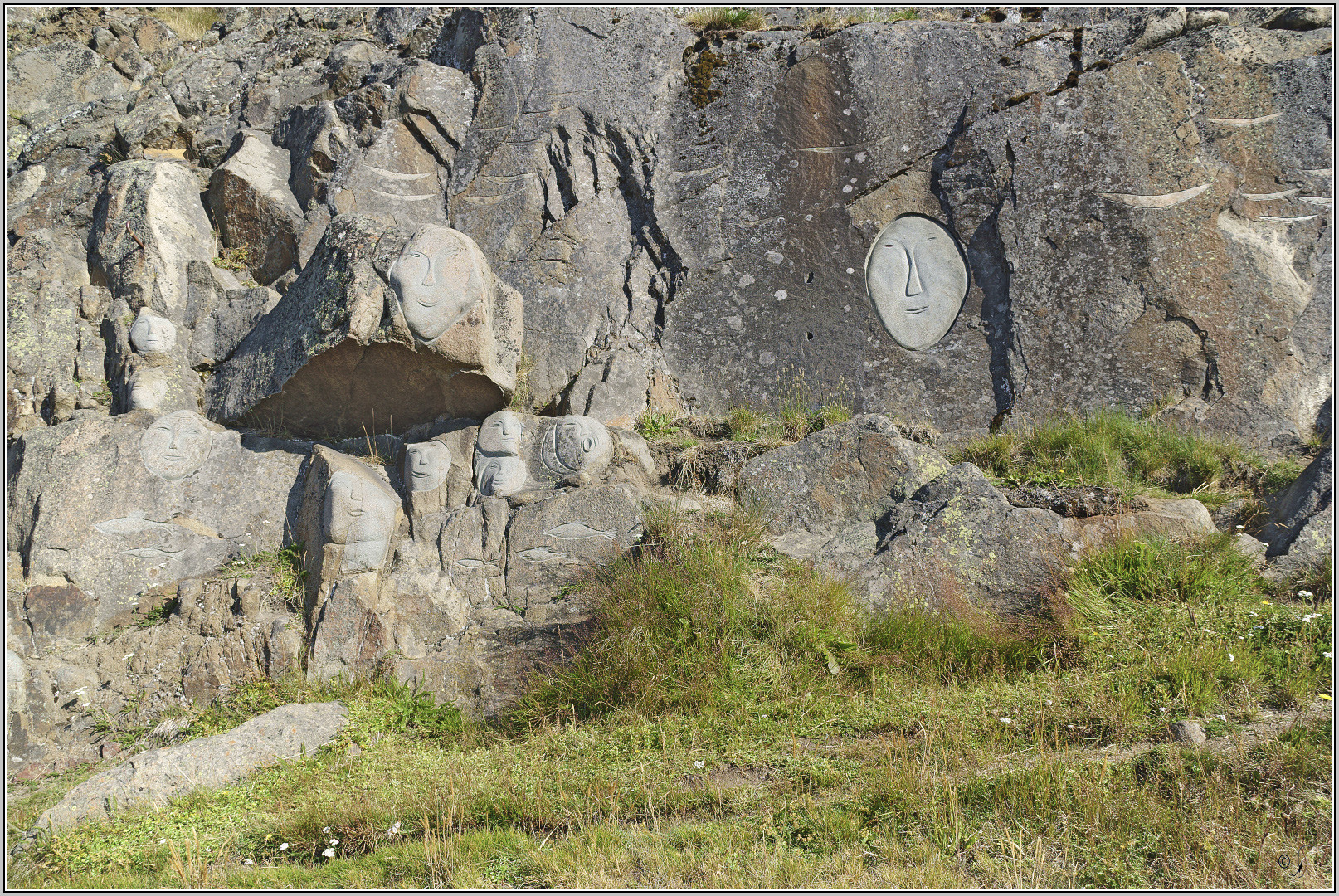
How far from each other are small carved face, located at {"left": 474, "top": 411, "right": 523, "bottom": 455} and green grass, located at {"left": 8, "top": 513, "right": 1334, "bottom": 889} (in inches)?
64.6

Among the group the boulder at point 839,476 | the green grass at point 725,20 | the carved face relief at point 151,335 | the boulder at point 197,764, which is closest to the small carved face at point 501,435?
the boulder at point 839,476

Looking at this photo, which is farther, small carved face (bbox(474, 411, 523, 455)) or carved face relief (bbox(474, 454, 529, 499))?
small carved face (bbox(474, 411, 523, 455))

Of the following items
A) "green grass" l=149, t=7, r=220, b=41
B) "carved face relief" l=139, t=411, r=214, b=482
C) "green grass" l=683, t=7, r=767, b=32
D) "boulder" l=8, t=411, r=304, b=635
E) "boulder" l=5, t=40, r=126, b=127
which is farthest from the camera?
"green grass" l=149, t=7, r=220, b=41

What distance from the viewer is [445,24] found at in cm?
909

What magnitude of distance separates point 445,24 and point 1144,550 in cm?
802

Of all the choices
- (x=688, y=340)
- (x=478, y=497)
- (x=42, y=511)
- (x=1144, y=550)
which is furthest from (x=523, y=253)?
(x=1144, y=550)

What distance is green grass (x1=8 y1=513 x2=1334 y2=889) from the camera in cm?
289

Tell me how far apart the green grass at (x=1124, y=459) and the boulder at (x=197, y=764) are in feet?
14.4

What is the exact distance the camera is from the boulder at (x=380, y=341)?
19.9 feet

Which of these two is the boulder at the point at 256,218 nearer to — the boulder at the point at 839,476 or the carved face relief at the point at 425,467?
the carved face relief at the point at 425,467

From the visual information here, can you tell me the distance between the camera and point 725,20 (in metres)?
8.34

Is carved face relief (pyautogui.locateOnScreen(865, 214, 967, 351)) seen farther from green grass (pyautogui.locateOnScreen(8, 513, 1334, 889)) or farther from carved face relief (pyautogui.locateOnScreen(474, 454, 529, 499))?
carved face relief (pyautogui.locateOnScreen(474, 454, 529, 499))

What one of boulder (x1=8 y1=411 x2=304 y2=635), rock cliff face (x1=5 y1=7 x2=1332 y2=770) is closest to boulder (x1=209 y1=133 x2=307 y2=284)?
rock cliff face (x1=5 y1=7 x2=1332 y2=770)

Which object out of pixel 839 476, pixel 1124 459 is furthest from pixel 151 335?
pixel 1124 459
